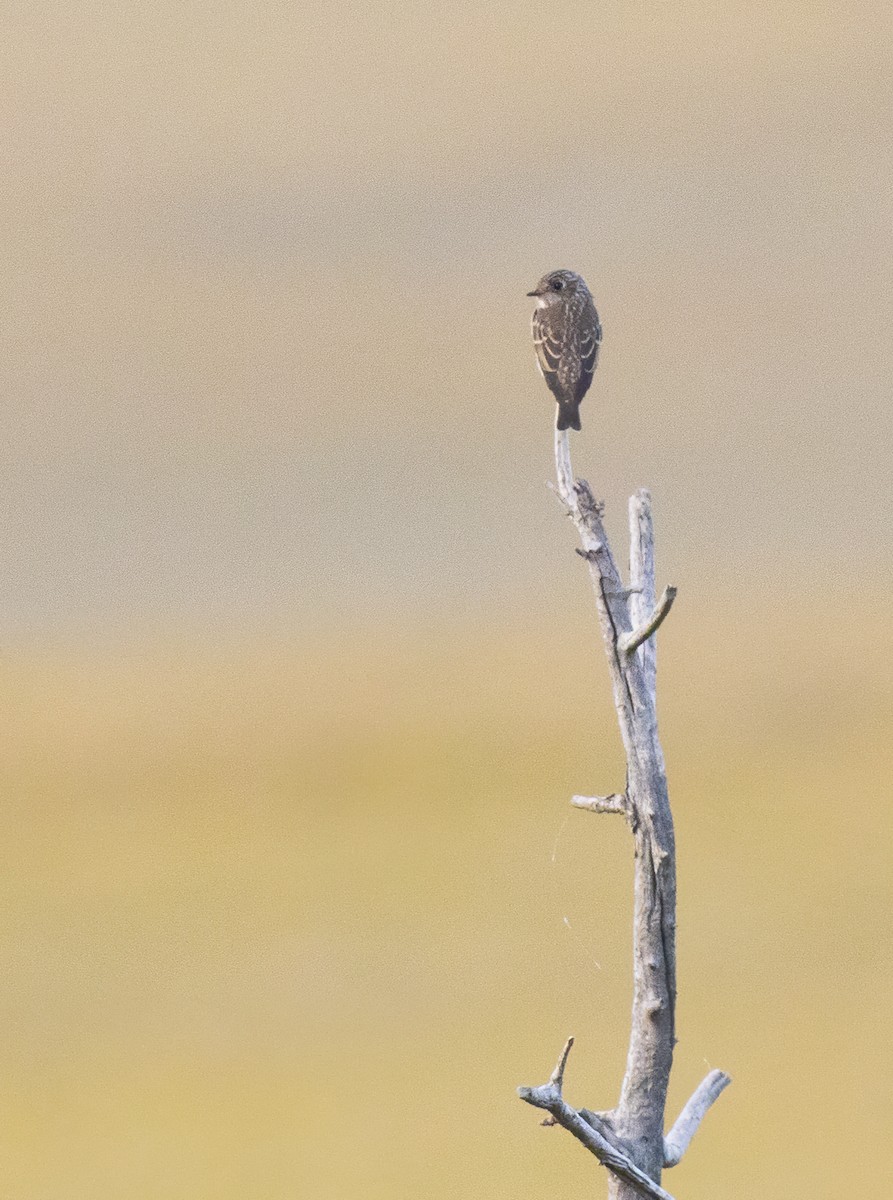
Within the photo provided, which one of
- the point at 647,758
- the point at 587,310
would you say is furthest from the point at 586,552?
the point at 587,310

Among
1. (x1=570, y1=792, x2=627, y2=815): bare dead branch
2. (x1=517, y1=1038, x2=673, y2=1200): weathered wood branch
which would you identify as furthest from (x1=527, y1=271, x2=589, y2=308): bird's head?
(x1=517, y1=1038, x2=673, y2=1200): weathered wood branch

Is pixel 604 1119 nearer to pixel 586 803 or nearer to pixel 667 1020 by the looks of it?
pixel 667 1020

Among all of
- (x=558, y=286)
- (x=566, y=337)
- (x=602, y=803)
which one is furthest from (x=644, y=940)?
(x=558, y=286)

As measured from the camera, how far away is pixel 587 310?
6770mm

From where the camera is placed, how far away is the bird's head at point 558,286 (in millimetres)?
6883

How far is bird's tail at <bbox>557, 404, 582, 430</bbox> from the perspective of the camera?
6078 mm

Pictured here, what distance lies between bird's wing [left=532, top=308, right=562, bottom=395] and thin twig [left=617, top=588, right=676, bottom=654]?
2.16 metres

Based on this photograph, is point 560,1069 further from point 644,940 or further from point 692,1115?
point 692,1115

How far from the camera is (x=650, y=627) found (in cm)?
439

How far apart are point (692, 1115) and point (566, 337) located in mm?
3580

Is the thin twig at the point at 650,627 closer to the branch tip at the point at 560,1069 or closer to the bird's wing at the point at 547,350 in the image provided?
the branch tip at the point at 560,1069

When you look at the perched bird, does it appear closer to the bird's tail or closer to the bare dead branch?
the bird's tail

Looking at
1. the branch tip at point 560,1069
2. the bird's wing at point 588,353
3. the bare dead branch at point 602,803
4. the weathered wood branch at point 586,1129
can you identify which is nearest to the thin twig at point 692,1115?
the weathered wood branch at point 586,1129

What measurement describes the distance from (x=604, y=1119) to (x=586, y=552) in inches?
73.5
